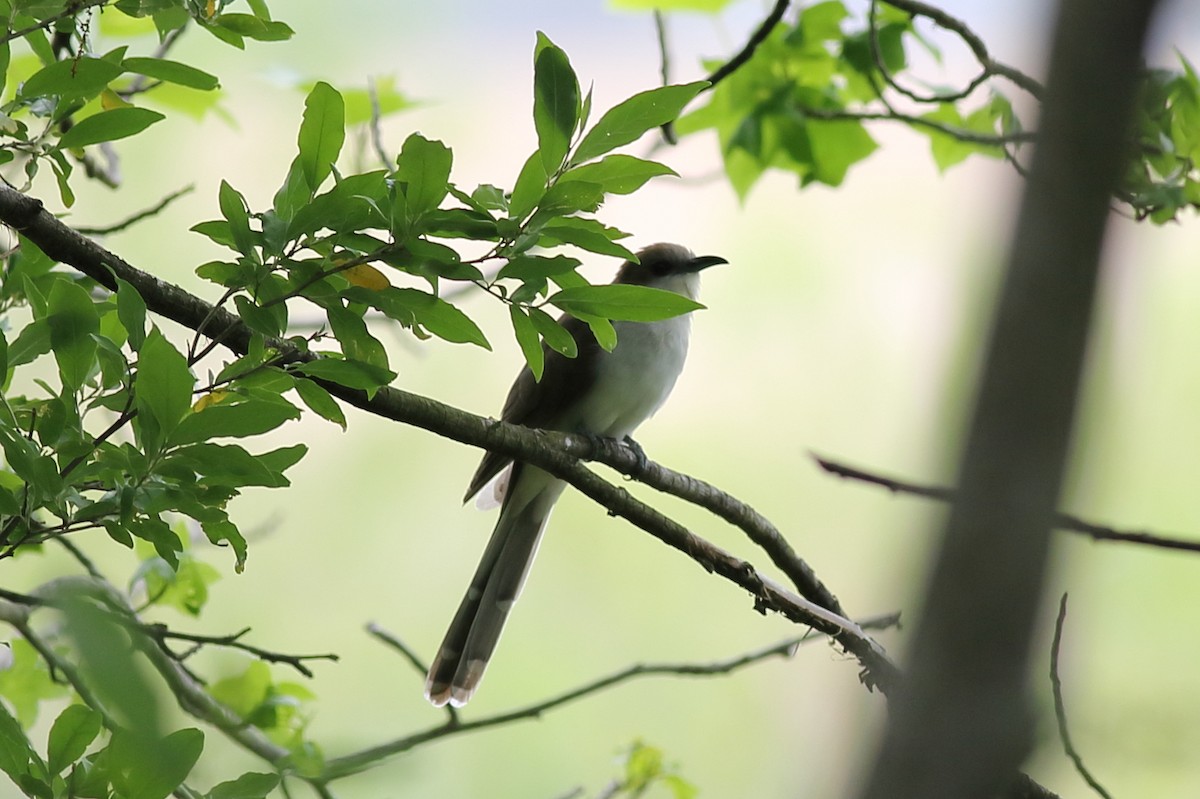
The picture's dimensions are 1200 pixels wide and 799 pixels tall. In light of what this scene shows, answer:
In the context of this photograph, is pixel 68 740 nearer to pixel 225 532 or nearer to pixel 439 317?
pixel 225 532

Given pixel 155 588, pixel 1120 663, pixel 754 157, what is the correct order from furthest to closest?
pixel 1120 663 < pixel 754 157 < pixel 155 588

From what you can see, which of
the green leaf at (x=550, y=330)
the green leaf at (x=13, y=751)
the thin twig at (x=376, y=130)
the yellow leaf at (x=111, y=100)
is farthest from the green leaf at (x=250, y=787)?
the thin twig at (x=376, y=130)

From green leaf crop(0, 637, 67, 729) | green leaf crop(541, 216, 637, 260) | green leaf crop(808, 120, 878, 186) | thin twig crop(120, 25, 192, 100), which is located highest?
green leaf crop(808, 120, 878, 186)

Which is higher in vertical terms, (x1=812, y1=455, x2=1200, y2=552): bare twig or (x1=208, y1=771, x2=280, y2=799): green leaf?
(x1=812, y1=455, x2=1200, y2=552): bare twig

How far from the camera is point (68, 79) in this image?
6.56 ft

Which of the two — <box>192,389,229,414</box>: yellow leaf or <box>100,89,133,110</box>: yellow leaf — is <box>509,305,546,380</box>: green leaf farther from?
<box>100,89,133,110</box>: yellow leaf

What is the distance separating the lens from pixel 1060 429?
2.36 feet

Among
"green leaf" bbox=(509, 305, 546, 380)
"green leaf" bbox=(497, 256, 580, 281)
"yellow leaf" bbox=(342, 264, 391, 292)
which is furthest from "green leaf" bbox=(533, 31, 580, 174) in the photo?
"yellow leaf" bbox=(342, 264, 391, 292)

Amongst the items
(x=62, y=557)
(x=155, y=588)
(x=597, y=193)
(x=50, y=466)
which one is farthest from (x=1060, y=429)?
(x=62, y=557)

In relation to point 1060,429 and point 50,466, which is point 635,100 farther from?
point 1060,429

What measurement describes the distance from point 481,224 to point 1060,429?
4.30ft

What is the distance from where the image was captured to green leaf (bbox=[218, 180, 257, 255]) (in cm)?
190

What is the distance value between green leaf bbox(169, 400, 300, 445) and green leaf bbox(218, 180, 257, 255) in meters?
0.25

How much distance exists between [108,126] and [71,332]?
376 millimetres
